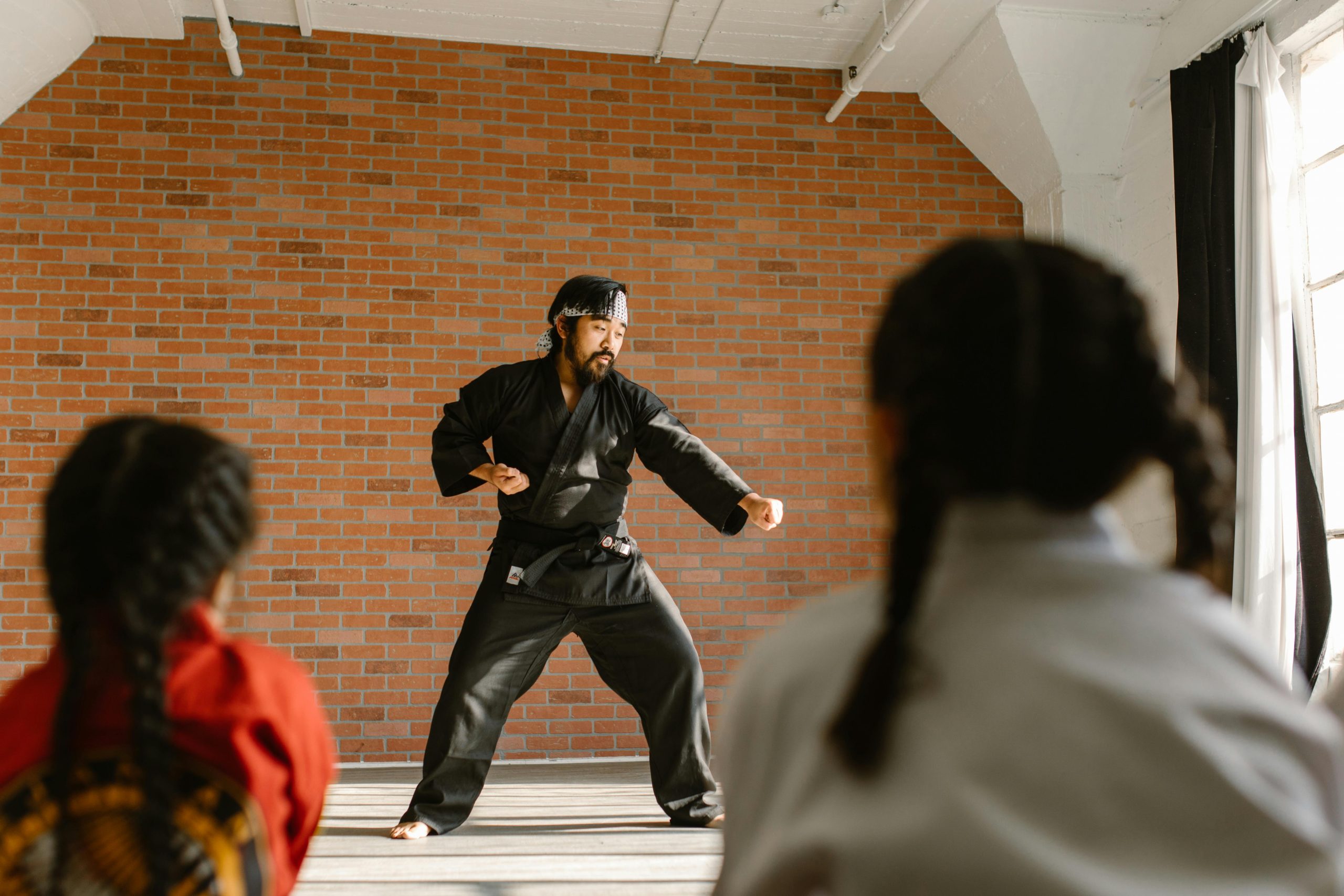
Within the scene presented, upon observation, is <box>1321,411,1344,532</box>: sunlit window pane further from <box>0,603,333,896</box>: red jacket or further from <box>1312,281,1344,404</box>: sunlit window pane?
<box>0,603,333,896</box>: red jacket

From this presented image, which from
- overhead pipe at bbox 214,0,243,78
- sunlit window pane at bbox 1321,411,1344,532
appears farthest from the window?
overhead pipe at bbox 214,0,243,78

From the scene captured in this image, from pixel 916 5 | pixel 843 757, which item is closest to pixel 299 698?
pixel 843 757

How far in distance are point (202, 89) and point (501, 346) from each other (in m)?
1.64

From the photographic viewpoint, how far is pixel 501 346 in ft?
15.1

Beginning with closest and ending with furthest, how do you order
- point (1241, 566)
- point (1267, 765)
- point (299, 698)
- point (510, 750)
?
1. point (1267, 765)
2. point (299, 698)
3. point (1241, 566)
4. point (510, 750)

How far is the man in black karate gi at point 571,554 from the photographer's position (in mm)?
2895

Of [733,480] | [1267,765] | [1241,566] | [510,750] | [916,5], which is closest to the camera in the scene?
[1267,765]

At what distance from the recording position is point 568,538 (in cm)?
303

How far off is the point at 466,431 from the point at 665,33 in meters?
2.42

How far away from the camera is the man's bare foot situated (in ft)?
9.20

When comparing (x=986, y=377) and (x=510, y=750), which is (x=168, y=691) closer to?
(x=986, y=377)

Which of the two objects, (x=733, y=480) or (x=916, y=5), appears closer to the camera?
(x=733, y=480)

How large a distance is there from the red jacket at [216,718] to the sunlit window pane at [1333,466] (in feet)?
12.3

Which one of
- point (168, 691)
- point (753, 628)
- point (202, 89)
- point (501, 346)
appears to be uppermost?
point (202, 89)
